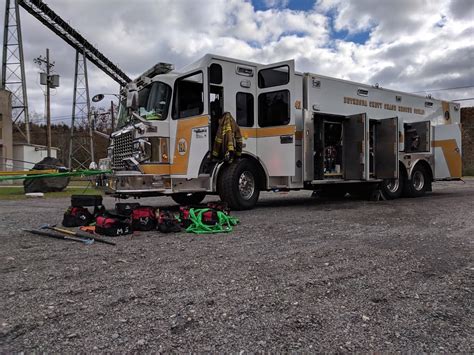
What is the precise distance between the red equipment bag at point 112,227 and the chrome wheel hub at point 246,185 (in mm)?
3296

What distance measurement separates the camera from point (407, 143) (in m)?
12.6

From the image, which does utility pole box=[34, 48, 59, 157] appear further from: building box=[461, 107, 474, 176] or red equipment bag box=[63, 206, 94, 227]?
building box=[461, 107, 474, 176]

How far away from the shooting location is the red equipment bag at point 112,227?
18.3 ft

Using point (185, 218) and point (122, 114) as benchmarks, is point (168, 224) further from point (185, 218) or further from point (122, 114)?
point (122, 114)

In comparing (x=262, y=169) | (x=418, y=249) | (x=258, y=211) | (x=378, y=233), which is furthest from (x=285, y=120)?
(x=418, y=249)

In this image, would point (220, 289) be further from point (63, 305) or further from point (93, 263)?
point (93, 263)

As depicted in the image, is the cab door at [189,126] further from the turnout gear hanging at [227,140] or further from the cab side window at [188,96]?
the turnout gear hanging at [227,140]

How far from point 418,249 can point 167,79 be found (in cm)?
593

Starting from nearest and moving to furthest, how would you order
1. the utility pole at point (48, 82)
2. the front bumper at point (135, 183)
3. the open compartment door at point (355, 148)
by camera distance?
the front bumper at point (135, 183), the open compartment door at point (355, 148), the utility pole at point (48, 82)

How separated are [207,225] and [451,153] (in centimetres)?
1062

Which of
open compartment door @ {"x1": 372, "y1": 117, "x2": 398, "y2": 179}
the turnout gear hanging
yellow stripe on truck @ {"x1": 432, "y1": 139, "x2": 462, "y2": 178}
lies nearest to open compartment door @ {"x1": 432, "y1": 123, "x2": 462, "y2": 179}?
yellow stripe on truck @ {"x1": 432, "y1": 139, "x2": 462, "y2": 178}

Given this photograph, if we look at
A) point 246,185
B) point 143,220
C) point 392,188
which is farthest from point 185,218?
point 392,188

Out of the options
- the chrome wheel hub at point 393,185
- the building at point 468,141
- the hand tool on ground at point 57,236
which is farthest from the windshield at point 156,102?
the building at point 468,141

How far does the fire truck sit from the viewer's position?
314 inches
